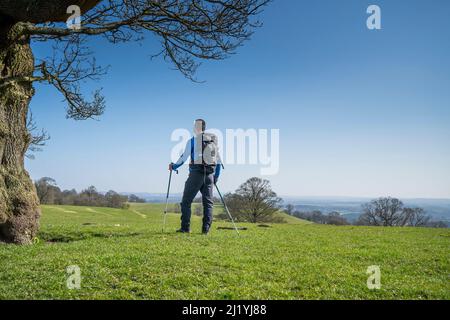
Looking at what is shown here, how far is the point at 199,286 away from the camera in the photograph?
5816mm

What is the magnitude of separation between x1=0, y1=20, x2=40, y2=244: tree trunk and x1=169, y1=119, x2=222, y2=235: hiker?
4979 mm

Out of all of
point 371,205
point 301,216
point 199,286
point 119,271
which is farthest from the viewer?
point 301,216

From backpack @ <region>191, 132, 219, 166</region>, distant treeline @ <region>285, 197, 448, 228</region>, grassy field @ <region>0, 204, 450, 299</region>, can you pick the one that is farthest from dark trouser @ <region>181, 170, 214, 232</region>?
distant treeline @ <region>285, 197, 448, 228</region>

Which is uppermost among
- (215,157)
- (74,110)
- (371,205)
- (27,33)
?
(27,33)

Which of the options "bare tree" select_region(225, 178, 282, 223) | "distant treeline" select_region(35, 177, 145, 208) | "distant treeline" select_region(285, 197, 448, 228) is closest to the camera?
"bare tree" select_region(225, 178, 282, 223)

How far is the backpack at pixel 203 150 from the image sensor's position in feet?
39.2

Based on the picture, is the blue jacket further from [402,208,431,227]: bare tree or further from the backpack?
[402,208,431,227]: bare tree

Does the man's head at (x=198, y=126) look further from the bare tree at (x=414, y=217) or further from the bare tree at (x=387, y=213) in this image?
the bare tree at (x=414, y=217)

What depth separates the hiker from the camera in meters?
11.9

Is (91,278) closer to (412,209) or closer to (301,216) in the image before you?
(412,209)

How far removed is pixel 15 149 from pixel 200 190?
20.2 ft
